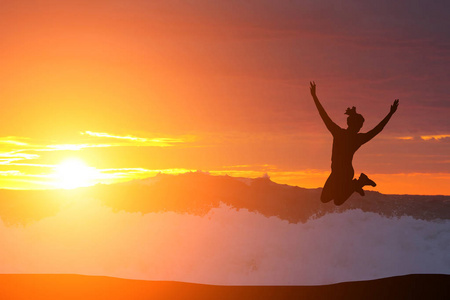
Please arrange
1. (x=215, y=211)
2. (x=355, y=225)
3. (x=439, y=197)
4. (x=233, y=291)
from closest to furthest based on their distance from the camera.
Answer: (x=233, y=291) → (x=355, y=225) → (x=215, y=211) → (x=439, y=197)

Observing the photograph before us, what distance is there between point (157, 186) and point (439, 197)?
397 inches

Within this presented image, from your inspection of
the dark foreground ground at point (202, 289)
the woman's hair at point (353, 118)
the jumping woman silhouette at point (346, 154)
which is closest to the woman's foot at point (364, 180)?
the jumping woman silhouette at point (346, 154)

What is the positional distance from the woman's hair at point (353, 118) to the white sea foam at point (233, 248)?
340 centimetres

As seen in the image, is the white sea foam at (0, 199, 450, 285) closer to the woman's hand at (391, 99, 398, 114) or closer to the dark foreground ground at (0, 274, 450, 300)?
the dark foreground ground at (0, 274, 450, 300)

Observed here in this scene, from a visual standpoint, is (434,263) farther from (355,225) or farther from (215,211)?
(215,211)

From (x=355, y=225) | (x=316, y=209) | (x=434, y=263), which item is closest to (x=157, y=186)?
(x=316, y=209)

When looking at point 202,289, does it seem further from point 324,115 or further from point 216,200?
point 324,115

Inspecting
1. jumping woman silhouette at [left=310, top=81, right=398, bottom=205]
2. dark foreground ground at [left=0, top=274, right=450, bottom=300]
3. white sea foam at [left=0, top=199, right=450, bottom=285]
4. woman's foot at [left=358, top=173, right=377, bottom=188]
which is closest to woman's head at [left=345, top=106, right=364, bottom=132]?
jumping woman silhouette at [left=310, top=81, right=398, bottom=205]

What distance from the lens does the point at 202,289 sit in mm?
14320

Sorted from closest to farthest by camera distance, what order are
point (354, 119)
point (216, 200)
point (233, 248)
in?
point (354, 119), point (233, 248), point (216, 200)

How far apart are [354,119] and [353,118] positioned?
1.6 inches

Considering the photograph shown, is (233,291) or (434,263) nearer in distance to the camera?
(233,291)

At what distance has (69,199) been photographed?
19672mm

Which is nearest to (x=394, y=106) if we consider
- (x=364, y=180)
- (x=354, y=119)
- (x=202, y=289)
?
(x=354, y=119)
